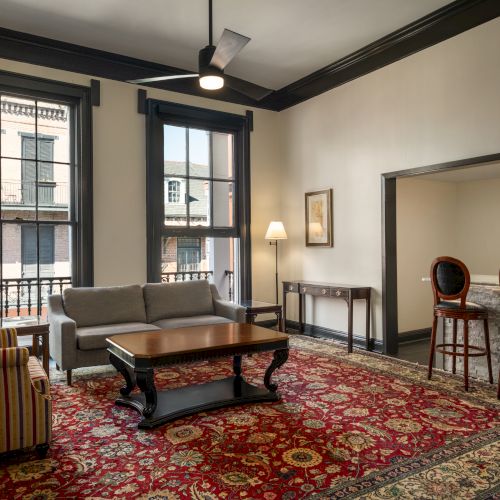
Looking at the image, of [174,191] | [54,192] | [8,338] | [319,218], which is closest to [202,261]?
[174,191]

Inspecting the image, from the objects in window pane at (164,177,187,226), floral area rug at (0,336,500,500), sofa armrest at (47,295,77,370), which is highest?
window pane at (164,177,187,226)

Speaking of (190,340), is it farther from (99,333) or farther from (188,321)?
(188,321)

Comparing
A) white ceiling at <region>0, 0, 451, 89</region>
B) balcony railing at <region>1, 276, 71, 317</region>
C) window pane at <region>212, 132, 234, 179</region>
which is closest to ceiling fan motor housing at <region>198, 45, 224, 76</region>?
white ceiling at <region>0, 0, 451, 89</region>

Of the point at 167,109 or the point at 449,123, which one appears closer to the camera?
the point at 449,123

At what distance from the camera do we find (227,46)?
335 cm

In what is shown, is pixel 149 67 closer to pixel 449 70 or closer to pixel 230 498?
pixel 449 70

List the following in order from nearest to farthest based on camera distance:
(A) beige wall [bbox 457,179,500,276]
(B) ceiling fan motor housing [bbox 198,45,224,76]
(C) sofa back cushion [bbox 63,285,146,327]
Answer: (B) ceiling fan motor housing [bbox 198,45,224,76] → (C) sofa back cushion [bbox 63,285,146,327] → (A) beige wall [bbox 457,179,500,276]

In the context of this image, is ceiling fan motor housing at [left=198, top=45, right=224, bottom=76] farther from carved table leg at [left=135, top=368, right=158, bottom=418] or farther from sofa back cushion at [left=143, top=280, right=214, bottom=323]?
sofa back cushion at [left=143, top=280, right=214, bottom=323]

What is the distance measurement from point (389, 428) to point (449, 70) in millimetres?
3445

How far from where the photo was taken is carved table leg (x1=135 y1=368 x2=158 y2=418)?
10.1ft

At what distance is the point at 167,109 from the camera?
5676 mm

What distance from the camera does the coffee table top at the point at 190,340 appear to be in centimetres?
316

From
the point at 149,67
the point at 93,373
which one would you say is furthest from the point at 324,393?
the point at 149,67

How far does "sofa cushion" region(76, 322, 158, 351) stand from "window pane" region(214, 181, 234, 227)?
216 cm
